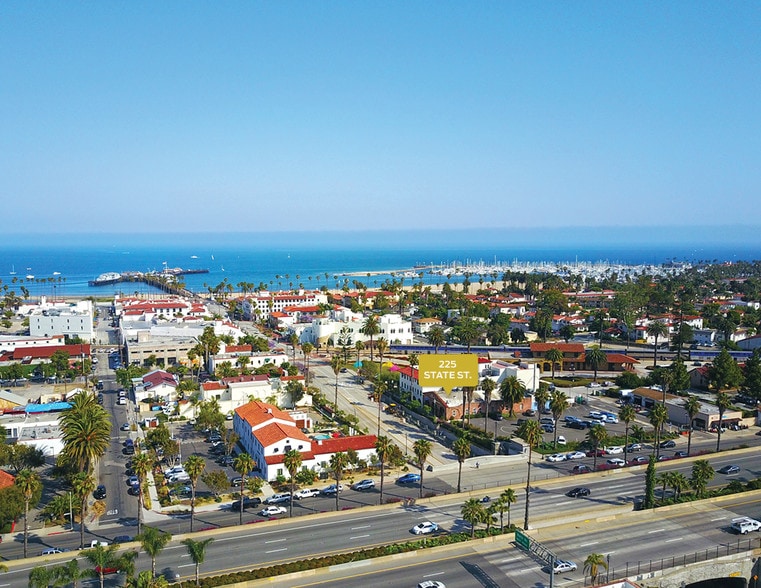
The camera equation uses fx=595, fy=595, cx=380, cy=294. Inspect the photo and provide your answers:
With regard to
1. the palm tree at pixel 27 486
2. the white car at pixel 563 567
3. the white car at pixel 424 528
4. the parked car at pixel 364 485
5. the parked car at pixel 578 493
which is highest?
the palm tree at pixel 27 486

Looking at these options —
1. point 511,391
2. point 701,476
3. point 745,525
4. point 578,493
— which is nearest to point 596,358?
point 511,391

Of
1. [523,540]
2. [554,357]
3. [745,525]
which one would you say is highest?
[554,357]

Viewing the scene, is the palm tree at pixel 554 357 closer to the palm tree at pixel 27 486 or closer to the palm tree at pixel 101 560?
the palm tree at pixel 101 560

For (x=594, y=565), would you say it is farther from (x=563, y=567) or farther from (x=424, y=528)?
(x=424, y=528)

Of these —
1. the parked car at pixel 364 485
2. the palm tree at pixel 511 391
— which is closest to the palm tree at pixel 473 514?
the parked car at pixel 364 485

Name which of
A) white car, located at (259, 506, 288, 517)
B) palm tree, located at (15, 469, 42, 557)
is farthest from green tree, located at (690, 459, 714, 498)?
palm tree, located at (15, 469, 42, 557)

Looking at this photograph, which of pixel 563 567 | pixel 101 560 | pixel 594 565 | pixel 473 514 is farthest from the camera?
pixel 473 514
